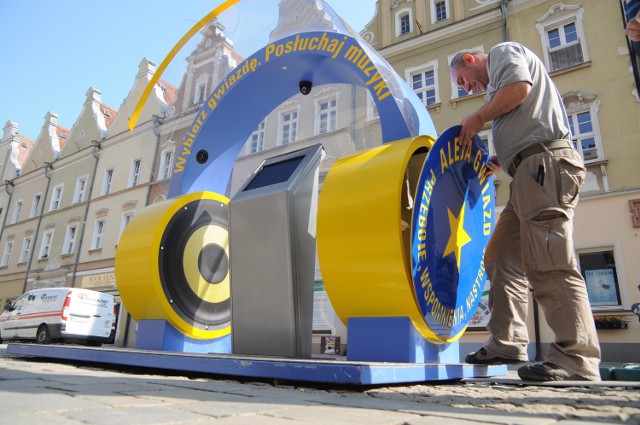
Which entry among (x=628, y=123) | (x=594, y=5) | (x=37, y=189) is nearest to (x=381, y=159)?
(x=628, y=123)

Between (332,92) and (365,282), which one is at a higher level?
(332,92)

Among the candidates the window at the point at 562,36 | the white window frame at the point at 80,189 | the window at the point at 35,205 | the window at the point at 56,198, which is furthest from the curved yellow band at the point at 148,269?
the window at the point at 35,205

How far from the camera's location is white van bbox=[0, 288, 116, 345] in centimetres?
1123

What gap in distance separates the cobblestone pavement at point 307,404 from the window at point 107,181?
1986 centimetres

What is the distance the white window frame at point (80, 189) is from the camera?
21.5m

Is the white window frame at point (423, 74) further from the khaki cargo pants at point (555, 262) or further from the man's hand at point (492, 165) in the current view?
the khaki cargo pants at point (555, 262)

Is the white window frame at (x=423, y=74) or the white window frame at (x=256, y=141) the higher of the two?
the white window frame at (x=423, y=74)

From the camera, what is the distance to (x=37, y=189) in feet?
81.3

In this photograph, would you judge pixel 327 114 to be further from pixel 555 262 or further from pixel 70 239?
pixel 70 239

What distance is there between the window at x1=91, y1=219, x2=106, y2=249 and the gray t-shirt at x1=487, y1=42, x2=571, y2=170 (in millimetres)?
19709

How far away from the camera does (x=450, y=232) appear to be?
Result: 2684 millimetres

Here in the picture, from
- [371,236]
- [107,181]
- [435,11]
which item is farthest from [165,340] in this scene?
[107,181]

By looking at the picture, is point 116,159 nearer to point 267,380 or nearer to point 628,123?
point 628,123

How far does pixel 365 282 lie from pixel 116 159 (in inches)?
830
